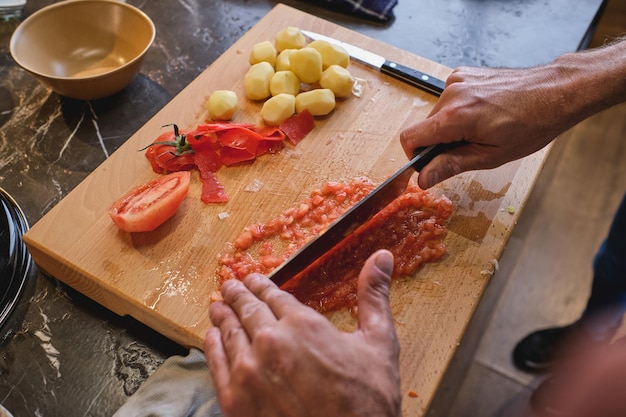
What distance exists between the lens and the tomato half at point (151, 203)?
164 cm

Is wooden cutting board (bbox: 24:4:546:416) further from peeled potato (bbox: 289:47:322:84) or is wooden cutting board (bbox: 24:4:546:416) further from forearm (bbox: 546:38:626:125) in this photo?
forearm (bbox: 546:38:626:125)

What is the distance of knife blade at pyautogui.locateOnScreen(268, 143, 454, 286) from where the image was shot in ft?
4.80

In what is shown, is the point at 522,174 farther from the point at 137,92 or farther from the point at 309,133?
the point at 137,92

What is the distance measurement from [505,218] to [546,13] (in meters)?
1.38

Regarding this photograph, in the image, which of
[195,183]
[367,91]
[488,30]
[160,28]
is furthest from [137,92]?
[488,30]

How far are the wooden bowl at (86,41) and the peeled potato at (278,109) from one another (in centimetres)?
50

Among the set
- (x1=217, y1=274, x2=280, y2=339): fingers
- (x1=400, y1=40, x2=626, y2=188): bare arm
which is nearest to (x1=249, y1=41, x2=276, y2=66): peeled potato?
(x1=400, y1=40, x2=626, y2=188): bare arm

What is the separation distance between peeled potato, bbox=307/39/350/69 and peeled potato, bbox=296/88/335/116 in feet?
0.55

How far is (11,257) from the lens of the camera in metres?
1.67

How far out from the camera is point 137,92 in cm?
223

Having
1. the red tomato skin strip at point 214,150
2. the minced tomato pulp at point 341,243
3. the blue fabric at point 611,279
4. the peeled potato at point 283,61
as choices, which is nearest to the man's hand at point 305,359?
the minced tomato pulp at point 341,243

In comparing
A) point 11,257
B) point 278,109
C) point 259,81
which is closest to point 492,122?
point 278,109

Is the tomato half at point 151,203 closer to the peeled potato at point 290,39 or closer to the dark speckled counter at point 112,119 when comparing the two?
the dark speckled counter at point 112,119

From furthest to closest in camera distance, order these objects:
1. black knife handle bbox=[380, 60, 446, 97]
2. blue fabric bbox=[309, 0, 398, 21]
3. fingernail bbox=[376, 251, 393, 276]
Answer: blue fabric bbox=[309, 0, 398, 21] → black knife handle bbox=[380, 60, 446, 97] → fingernail bbox=[376, 251, 393, 276]
